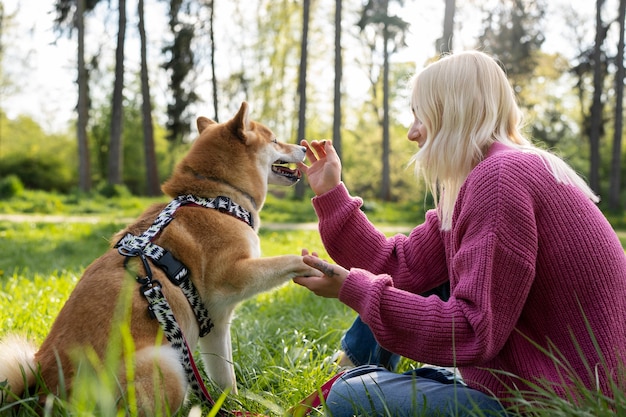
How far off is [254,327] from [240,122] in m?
1.41

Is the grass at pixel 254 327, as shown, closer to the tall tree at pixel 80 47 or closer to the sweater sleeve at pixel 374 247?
the sweater sleeve at pixel 374 247

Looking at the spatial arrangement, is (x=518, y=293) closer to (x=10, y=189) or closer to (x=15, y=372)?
(x=15, y=372)

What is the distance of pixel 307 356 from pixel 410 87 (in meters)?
1.62

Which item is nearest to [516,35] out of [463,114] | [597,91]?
[597,91]

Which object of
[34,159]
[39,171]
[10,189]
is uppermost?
[10,189]

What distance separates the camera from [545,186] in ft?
6.19

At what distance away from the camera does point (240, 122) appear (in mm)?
3064

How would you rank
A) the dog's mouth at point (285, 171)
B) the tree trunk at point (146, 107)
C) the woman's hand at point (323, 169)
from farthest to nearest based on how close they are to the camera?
the tree trunk at point (146, 107) < the dog's mouth at point (285, 171) < the woman's hand at point (323, 169)

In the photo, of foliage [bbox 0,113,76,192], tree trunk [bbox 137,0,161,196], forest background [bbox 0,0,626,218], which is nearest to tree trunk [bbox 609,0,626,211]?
forest background [bbox 0,0,626,218]

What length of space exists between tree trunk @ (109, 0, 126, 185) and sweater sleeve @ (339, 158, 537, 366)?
15744 mm

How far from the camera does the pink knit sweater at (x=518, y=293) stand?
1818 mm

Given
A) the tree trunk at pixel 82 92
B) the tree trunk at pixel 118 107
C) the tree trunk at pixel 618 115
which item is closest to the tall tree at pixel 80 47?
the tree trunk at pixel 82 92

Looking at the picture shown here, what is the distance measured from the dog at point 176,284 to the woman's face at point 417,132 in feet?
2.39

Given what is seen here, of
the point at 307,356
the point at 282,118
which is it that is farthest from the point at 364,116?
the point at 307,356
